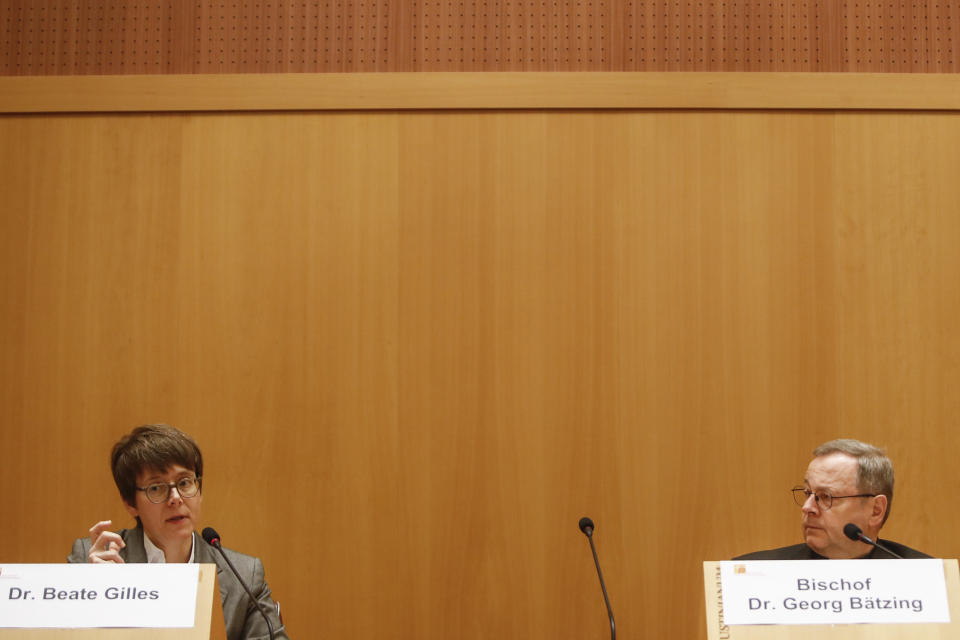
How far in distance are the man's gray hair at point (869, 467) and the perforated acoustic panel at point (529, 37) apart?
151cm

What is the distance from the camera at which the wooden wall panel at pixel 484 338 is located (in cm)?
303

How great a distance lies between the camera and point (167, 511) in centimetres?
239

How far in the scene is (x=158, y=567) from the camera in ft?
5.97

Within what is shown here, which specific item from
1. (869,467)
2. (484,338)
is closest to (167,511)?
(484,338)

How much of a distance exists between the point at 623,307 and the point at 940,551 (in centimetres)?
146

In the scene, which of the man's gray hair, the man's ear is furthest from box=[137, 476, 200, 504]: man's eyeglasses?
the man's ear

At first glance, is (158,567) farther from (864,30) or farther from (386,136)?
(864,30)

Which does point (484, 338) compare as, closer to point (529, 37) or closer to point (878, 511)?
point (529, 37)

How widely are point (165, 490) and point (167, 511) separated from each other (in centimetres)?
6

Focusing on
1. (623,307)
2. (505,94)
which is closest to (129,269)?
(505,94)

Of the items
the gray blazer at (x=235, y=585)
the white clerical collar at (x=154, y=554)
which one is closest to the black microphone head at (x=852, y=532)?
the gray blazer at (x=235, y=585)

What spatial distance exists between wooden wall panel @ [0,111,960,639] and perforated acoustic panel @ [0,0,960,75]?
Result: 25 cm

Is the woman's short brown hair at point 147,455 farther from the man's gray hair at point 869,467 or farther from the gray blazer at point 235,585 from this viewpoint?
the man's gray hair at point 869,467

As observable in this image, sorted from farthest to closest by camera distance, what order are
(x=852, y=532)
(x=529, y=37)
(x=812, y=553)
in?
(x=529, y=37) → (x=812, y=553) → (x=852, y=532)
